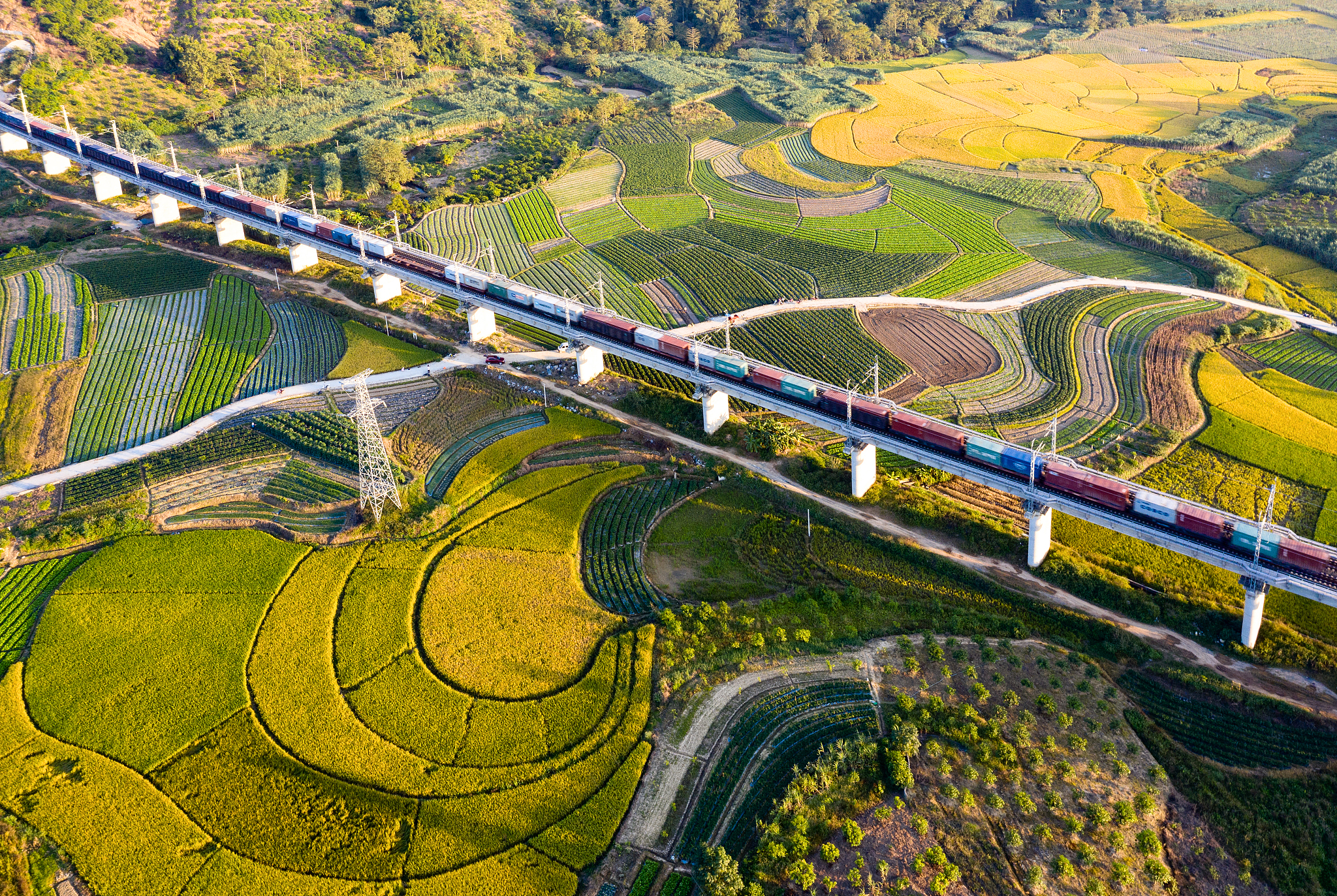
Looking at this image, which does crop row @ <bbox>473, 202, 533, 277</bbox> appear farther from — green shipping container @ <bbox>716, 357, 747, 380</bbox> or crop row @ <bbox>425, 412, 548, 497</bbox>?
green shipping container @ <bbox>716, 357, 747, 380</bbox>

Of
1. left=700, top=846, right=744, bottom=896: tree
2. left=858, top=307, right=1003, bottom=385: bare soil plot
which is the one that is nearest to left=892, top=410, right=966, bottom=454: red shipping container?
left=858, top=307, right=1003, bottom=385: bare soil plot

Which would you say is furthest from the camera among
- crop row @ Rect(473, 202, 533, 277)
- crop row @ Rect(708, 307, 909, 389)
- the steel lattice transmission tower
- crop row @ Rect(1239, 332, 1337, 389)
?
crop row @ Rect(473, 202, 533, 277)

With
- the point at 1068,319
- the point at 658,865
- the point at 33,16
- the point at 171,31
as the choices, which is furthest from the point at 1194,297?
the point at 33,16

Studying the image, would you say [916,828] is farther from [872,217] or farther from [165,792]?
[872,217]

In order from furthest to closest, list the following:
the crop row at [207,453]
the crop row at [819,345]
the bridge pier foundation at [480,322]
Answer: the bridge pier foundation at [480,322], the crop row at [819,345], the crop row at [207,453]

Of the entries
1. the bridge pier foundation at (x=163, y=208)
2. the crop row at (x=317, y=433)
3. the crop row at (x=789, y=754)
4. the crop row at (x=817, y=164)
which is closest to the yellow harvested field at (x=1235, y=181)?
the crop row at (x=817, y=164)

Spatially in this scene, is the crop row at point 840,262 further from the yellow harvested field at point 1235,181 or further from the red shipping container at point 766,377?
the yellow harvested field at point 1235,181
